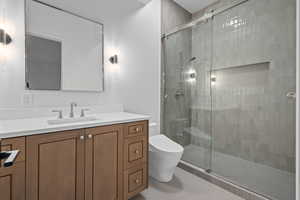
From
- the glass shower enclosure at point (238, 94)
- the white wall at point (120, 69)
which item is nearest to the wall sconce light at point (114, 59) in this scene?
the white wall at point (120, 69)

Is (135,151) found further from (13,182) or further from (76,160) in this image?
(13,182)

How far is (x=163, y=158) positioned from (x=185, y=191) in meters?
0.44

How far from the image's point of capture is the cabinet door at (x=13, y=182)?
0.88 meters

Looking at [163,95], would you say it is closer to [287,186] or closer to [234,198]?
[234,198]

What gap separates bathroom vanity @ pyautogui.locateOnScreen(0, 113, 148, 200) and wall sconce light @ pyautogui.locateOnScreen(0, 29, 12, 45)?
688 millimetres

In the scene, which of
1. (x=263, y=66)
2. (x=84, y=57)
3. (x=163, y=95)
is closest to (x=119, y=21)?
(x=84, y=57)

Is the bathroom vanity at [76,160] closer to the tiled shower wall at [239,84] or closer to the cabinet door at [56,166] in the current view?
the cabinet door at [56,166]

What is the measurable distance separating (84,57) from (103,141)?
1.06 m

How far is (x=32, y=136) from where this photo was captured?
0.97m

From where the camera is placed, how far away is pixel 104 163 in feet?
4.25

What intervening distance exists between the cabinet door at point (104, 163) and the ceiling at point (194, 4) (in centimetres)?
245

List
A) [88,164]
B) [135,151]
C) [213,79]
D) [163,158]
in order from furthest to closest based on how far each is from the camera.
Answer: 1. [213,79]
2. [163,158]
3. [135,151]
4. [88,164]

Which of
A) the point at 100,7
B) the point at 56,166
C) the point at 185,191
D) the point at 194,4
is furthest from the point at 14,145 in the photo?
the point at 194,4

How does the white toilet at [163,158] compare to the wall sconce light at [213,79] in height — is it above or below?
below
